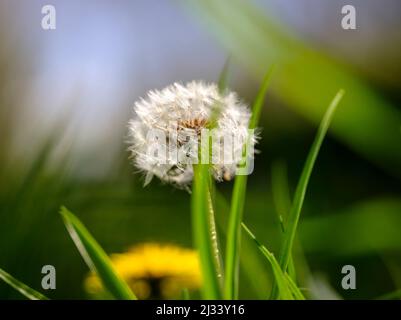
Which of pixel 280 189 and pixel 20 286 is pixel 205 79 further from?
pixel 20 286

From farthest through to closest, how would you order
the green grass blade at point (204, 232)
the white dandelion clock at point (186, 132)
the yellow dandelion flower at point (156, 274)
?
1. the yellow dandelion flower at point (156, 274)
2. the white dandelion clock at point (186, 132)
3. the green grass blade at point (204, 232)

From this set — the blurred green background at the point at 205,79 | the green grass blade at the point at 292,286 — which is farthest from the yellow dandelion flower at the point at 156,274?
the green grass blade at the point at 292,286

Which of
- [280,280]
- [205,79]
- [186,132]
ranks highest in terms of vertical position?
[205,79]

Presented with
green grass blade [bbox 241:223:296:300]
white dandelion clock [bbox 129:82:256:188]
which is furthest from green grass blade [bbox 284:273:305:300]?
white dandelion clock [bbox 129:82:256:188]

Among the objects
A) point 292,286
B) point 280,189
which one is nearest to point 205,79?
point 280,189

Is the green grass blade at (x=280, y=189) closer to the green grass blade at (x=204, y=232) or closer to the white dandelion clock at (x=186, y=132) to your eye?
the white dandelion clock at (x=186, y=132)

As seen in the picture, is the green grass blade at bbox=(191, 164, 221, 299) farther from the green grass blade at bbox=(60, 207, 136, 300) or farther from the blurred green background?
the blurred green background
